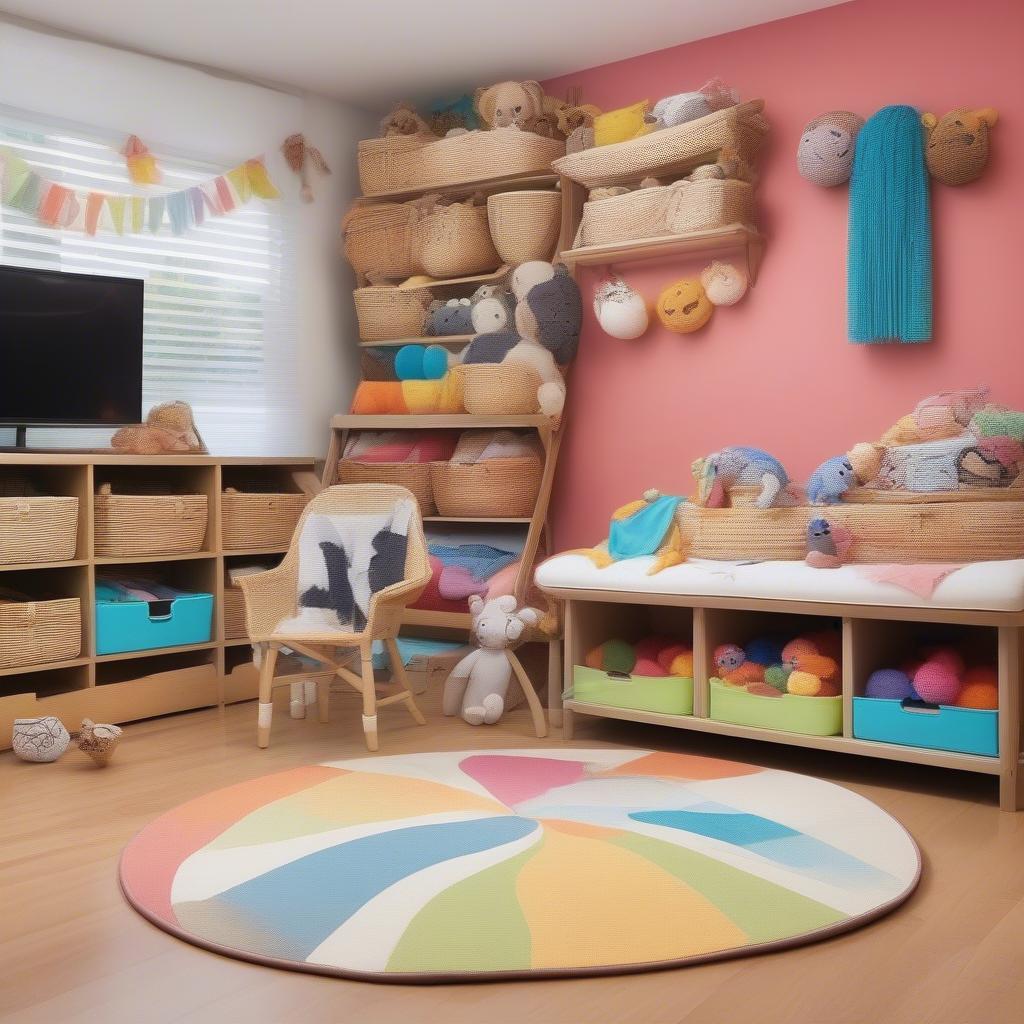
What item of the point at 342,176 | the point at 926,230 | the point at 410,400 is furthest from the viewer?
the point at 342,176

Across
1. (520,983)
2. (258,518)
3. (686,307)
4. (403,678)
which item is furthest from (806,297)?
(520,983)

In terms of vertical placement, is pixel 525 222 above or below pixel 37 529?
above

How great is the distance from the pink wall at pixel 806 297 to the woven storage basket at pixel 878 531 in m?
0.59

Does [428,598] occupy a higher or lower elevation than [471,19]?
lower

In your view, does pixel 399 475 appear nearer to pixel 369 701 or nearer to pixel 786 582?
pixel 369 701

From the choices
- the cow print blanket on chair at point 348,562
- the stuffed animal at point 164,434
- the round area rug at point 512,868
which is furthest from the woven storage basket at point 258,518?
the round area rug at point 512,868

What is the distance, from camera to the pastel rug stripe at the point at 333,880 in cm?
212

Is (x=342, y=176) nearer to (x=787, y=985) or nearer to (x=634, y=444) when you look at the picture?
(x=634, y=444)

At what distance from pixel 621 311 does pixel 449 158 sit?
100cm

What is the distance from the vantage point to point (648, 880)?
7.62 ft

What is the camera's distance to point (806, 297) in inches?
155

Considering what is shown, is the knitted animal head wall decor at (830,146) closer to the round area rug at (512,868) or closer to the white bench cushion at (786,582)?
the white bench cushion at (786,582)

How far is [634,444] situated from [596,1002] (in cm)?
275

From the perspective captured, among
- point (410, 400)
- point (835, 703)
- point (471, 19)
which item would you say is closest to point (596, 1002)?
point (835, 703)
